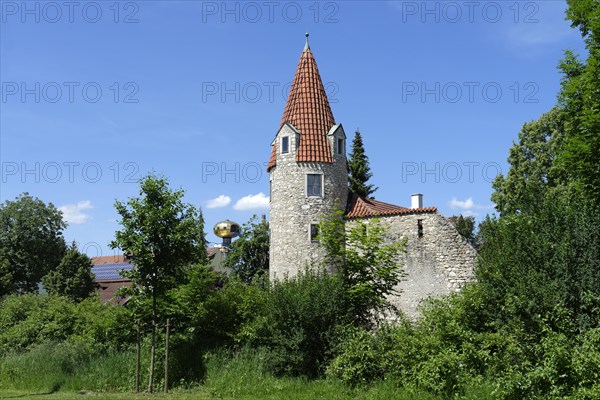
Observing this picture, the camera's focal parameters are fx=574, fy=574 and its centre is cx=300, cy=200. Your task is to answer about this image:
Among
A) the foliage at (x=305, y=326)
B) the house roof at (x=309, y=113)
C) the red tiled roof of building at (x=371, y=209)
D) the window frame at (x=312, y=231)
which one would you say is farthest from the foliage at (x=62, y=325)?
the red tiled roof of building at (x=371, y=209)

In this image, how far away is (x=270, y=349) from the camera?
60.4 ft

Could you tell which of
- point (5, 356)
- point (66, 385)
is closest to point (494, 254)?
point (66, 385)

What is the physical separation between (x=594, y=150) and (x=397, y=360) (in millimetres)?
8060

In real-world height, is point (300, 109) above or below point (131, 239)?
above

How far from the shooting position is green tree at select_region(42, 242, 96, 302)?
150ft

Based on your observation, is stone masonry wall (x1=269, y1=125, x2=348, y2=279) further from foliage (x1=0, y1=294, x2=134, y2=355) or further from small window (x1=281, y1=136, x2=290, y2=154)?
foliage (x1=0, y1=294, x2=134, y2=355)

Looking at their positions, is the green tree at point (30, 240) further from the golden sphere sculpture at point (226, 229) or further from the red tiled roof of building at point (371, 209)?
the red tiled roof of building at point (371, 209)

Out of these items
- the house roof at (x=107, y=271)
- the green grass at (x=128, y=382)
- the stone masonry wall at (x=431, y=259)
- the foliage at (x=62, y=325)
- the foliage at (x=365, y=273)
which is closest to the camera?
the green grass at (x=128, y=382)

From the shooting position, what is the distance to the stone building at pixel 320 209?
82.1 feet

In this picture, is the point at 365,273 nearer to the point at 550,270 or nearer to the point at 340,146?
the point at 550,270

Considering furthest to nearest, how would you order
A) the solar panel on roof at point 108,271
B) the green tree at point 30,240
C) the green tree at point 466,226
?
the green tree at point 466,226
the solar panel on roof at point 108,271
the green tree at point 30,240

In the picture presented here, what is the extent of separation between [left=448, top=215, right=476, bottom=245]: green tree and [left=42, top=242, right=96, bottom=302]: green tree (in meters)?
37.5

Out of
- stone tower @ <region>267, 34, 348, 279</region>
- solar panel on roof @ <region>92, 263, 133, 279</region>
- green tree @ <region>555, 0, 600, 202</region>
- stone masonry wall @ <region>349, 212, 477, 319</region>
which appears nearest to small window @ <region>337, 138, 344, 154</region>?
stone tower @ <region>267, 34, 348, 279</region>

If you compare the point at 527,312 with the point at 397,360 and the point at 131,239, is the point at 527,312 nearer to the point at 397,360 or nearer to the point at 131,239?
the point at 397,360
